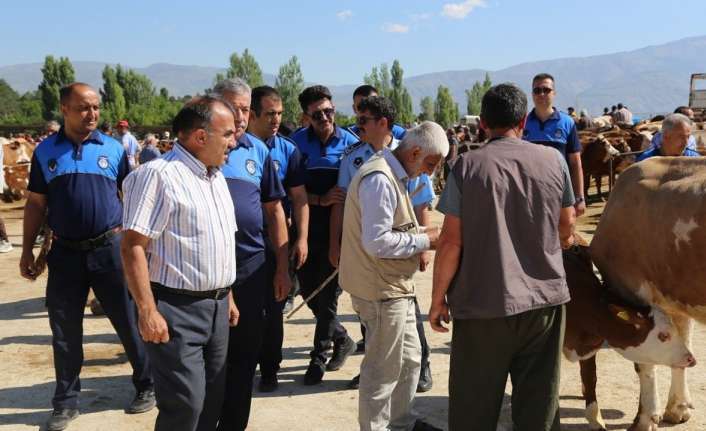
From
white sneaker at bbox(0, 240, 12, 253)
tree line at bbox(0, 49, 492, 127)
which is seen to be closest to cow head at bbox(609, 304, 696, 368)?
white sneaker at bbox(0, 240, 12, 253)

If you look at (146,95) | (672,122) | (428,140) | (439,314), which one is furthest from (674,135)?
(146,95)

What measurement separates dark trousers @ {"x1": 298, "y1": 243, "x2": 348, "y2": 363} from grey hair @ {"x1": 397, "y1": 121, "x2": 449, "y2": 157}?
196cm

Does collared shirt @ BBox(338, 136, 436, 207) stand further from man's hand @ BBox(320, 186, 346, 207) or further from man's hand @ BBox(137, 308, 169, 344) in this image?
man's hand @ BBox(137, 308, 169, 344)

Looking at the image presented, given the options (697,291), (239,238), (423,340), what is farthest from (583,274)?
(239,238)

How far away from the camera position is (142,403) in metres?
4.96

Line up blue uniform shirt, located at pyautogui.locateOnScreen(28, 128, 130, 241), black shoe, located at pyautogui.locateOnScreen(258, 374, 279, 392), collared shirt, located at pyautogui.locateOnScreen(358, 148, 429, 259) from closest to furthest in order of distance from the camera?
collared shirt, located at pyautogui.locateOnScreen(358, 148, 429, 259) → blue uniform shirt, located at pyautogui.locateOnScreen(28, 128, 130, 241) → black shoe, located at pyautogui.locateOnScreen(258, 374, 279, 392)

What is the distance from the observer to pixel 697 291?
393 centimetres

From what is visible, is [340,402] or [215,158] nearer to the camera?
[215,158]

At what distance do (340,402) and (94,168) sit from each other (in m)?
2.46

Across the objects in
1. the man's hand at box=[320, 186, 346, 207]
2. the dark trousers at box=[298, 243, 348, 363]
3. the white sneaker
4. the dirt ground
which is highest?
the man's hand at box=[320, 186, 346, 207]

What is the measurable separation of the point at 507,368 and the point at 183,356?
5.06 ft

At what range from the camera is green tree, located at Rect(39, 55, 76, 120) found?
79.9 meters

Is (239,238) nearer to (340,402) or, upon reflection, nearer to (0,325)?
(340,402)

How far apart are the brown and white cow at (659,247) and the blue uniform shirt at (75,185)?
345 centimetres
